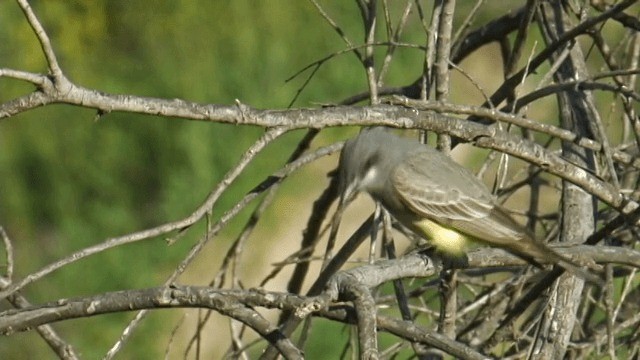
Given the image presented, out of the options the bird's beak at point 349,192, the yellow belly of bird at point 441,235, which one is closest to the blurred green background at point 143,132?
the yellow belly of bird at point 441,235

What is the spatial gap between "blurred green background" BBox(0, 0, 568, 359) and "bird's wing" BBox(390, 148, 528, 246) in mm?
3315

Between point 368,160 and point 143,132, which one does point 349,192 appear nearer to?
point 368,160

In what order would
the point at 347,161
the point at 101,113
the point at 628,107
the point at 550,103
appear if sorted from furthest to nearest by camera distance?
the point at 550,103
the point at 347,161
the point at 628,107
the point at 101,113

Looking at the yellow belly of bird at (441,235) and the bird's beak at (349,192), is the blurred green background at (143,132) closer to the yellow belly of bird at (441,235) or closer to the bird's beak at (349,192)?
the yellow belly of bird at (441,235)

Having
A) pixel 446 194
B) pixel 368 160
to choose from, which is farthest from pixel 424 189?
pixel 368 160

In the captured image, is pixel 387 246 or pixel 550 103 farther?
pixel 550 103

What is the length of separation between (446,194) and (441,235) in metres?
0.15

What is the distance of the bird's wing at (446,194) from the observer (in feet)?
12.2

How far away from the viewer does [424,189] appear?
3.83 meters

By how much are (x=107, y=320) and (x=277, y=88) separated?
2219 millimetres

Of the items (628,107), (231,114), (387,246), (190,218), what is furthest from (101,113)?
(628,107)

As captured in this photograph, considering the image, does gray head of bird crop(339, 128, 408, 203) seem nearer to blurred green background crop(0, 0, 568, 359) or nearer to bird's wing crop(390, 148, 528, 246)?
bird's wing crop(390, 148, 528, 246)

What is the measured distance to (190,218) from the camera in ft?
8.76

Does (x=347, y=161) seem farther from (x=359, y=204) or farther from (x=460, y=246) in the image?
(x=359, y=204)
